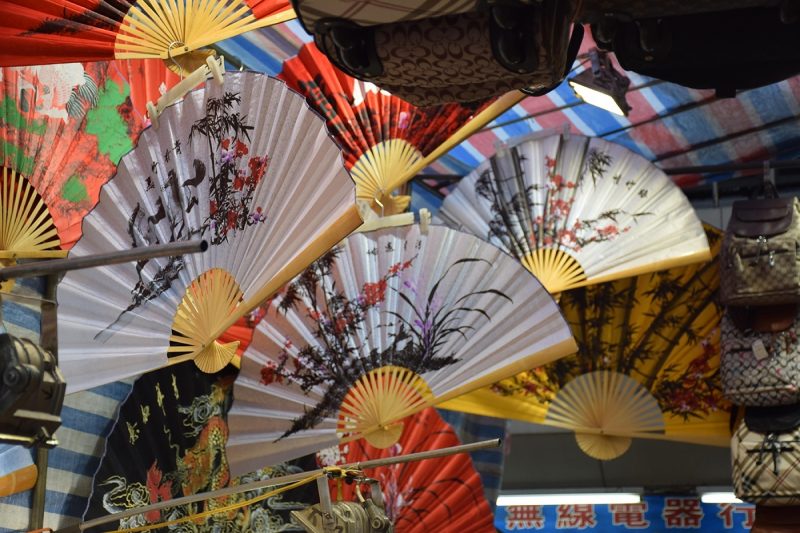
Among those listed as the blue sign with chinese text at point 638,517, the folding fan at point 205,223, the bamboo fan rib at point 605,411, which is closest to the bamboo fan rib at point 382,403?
the folding fan at point 205,223

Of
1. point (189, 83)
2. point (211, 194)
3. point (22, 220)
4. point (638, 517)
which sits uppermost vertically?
point (189, 83)

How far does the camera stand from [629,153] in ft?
21.3

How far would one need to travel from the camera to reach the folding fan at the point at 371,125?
5.75 metres

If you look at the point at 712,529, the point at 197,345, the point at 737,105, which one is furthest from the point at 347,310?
the point at 712,529

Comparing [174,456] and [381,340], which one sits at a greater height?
[381,340]

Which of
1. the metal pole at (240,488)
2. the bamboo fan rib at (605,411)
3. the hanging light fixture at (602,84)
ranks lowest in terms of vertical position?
the metal pole at (240,488)

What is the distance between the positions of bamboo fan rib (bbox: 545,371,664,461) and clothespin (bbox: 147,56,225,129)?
2938 mm

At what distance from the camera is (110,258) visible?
2.40 metres

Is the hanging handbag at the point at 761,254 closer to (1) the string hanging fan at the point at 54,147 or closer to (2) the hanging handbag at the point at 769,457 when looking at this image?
(2) the hanging handbag at the point at 769,457

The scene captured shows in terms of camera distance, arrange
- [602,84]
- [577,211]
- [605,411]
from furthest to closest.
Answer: [605,411], [577,211], [602,84]

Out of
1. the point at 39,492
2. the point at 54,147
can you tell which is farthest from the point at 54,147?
the point at 39,492

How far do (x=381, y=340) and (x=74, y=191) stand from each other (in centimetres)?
141

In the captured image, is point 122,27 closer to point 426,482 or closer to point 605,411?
point 426,482

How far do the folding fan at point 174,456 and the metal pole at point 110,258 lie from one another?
2.47 metres
